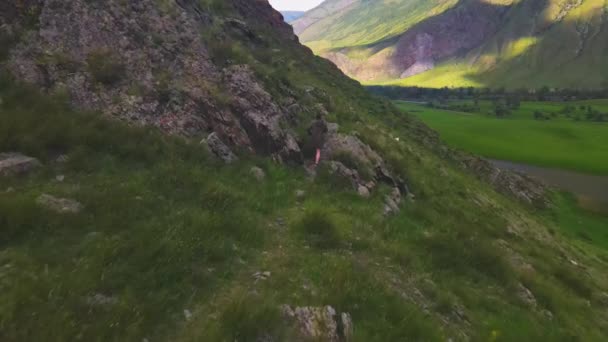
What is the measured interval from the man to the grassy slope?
2.60m

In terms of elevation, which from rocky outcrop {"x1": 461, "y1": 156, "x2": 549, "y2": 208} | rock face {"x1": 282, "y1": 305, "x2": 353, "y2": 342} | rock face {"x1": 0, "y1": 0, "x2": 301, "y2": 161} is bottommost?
rocky outcrop {"x1": 461, "y1": 156, "x2": 549, "y2": 208}

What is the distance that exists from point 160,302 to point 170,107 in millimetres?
9036

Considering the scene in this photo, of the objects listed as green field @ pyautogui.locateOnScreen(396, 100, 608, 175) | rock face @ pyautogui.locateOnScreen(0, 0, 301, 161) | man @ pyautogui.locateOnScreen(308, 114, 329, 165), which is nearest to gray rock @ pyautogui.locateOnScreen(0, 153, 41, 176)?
rock face @ pyautogui.locateOnScreen(0, 0, 301, 161)

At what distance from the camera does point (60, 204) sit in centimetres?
759

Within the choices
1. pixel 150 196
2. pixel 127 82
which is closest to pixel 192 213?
pixel 150 196

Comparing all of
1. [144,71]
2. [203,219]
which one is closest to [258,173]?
[203,219]

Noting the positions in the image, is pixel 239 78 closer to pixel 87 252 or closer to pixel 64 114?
pixel 64 114

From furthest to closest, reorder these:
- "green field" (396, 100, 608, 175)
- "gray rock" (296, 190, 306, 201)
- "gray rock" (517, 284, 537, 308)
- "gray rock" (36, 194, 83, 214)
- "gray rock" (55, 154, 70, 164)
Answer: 1. "green field" (396, 100, 608, 175)
2. "gray rock" (296, 190, 306, 201)
3. "gray rock" (517, 284, 537, 308)
4. "gray rock" (55, 154, 70, 164)
5. "gray rock" (36, 194, 83, 214)

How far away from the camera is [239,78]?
17328mm

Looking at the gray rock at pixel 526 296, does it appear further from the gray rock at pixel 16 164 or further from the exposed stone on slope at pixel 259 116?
the gray rock at pixel 16 164

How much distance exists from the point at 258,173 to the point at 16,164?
718 centimetres

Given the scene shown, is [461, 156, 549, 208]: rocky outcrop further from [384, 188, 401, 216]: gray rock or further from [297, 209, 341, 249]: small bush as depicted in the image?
[297, 209, 341, 249]: small bush

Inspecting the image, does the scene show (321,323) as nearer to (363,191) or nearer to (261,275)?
(261,275)

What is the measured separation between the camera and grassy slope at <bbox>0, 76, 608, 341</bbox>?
229 inches
